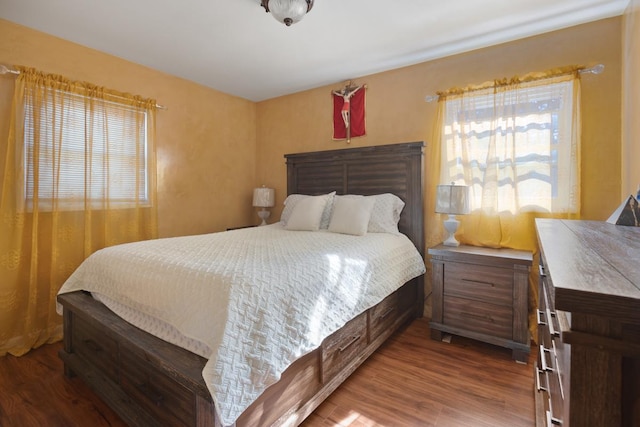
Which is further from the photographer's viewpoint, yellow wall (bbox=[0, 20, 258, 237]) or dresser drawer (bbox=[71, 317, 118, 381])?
yellow wall (bbox=[0, 20, 258, 237])

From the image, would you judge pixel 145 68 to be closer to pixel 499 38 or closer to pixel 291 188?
pixel 291 188

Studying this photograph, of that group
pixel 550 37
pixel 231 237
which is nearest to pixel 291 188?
pixel 231 237

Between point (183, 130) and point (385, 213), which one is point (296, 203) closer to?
point (385, 213)

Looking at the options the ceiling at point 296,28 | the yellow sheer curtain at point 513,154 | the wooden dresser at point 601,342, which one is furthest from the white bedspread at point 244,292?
the ceiling at point 296,28

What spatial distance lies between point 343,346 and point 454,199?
59.6 inches

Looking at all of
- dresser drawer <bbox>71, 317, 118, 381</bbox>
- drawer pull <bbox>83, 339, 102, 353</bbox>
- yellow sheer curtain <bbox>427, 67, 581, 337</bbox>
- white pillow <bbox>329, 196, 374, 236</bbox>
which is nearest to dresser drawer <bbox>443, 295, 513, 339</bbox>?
yellow sheer curtain <bbox>427, 67, 581, 337</bbox>

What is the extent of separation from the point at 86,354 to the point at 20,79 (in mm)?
2117

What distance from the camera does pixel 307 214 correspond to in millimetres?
2852

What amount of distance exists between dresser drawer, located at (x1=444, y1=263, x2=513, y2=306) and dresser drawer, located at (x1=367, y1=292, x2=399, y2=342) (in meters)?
0.43

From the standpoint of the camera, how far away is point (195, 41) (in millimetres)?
2527

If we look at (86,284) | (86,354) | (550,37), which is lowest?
(86,354)

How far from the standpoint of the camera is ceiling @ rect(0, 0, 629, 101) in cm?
206

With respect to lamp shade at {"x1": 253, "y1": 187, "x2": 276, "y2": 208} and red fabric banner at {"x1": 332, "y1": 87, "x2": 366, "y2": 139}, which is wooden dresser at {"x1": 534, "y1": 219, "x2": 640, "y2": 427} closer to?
red fabric banner at {"x1": 332, "y1": 87, "x2": 366, "y2": 139}

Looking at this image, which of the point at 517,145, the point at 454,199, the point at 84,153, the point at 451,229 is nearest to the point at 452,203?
the point at 454,199
